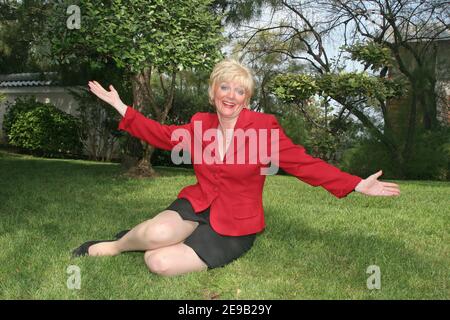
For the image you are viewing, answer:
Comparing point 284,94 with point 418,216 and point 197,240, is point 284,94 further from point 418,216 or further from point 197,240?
point 197,240

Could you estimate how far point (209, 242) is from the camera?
3711 mm

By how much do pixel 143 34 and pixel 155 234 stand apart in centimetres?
453

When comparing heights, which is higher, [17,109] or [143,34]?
[143,34]

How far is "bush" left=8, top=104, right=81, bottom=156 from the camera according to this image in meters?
16.4

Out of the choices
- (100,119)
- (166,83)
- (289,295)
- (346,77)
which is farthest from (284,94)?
(289,295)

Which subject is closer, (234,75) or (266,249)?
(234,75)

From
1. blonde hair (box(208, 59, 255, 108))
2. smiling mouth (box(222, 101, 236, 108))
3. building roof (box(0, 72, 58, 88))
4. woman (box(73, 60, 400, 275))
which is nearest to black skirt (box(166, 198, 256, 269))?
woman (box(73, 60, 400, 275))

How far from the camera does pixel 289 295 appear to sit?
10.5 feet

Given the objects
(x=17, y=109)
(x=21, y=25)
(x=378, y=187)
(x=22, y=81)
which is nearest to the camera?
(x=378, y=187)

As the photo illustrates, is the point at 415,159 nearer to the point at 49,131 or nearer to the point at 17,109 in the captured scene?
the point at 49,131

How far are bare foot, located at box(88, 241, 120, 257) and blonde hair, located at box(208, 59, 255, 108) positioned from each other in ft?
4.50

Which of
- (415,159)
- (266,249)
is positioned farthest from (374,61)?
(266,249)
